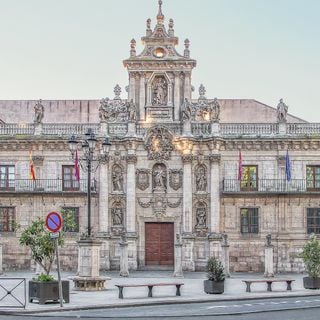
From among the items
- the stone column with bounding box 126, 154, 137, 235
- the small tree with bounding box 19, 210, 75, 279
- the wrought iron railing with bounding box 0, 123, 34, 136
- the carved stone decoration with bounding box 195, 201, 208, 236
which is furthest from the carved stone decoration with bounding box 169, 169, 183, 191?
the small tree with bounding box 19, 210, 75, 279

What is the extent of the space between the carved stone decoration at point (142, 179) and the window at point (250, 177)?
5.94 m

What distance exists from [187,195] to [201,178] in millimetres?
1391

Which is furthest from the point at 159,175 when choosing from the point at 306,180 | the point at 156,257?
the point at 306,180

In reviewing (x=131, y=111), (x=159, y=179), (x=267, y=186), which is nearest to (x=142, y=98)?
(x=131, y=111)

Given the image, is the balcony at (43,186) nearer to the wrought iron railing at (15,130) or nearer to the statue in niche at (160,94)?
the wrought iron railing at (15,130)

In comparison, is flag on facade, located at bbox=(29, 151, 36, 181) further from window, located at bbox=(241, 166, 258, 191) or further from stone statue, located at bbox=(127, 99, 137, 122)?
window, located at bbox=(241, 166, 258, 191)

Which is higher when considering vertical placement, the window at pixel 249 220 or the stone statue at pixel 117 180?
the stone statue at pixel 117 180

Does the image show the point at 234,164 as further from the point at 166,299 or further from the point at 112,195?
the point at 166,299

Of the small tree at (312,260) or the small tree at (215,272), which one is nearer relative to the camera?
the small tree at (215,272)

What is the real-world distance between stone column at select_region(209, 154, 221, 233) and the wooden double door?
2.74 metres

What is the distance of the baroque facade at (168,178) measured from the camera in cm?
4884

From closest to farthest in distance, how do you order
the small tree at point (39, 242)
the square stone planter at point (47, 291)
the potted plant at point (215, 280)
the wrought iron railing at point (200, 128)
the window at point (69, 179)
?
the square stone planter at point (47, 291) → the small tree at point (39, 242) → the potted plant at point (215, 280) → the wrought iron railing at point (200, 128) → the window at point (69, 179)

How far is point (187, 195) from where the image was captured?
161 ft

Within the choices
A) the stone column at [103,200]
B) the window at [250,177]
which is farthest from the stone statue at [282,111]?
the stone column at [103,200]
